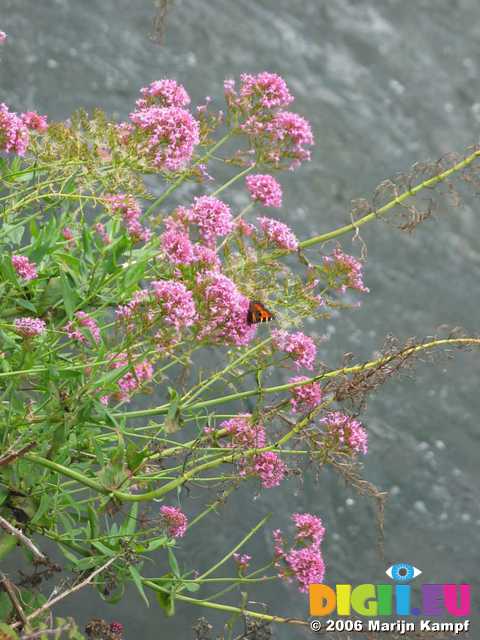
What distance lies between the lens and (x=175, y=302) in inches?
58.6

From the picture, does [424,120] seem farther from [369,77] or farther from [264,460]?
[264,460]

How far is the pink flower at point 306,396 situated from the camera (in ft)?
5.90

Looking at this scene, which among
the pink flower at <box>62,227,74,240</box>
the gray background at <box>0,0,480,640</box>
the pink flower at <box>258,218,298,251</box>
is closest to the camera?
the pink flower at <box>258,218,298,251</box>

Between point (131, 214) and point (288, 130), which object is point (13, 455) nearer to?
point (131, 214)

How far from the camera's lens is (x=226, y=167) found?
162 inches

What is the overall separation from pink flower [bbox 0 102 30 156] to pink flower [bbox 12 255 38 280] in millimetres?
181

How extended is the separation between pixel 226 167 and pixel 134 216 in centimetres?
217

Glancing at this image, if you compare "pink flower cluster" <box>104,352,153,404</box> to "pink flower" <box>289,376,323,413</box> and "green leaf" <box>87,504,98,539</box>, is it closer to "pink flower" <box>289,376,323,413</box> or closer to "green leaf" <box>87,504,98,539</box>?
"green leaf" <box>87,504,98,539</box>

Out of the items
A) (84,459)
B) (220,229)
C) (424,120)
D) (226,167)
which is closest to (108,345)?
(220,229)

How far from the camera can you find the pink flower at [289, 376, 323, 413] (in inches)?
70.7

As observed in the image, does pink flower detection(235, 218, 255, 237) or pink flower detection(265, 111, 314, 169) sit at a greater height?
pink flower detection(265, 111, 314, 169)

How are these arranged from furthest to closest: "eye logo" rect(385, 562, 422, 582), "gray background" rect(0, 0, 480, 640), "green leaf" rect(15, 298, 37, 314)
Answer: "gray background" rect(0, 0, 480, 640) < "eye logo" rect(385, 562, 422, 582) < "green leaf" rect(15, 298, 37, 314)

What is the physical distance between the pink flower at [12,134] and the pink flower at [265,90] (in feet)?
1.57

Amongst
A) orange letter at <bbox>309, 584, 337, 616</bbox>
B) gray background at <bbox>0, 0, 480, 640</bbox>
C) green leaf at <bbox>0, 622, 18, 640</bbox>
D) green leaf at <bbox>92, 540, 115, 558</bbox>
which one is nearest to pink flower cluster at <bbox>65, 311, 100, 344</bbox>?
green leaf at <bbox>92, 540, 115, 558</bbox>
